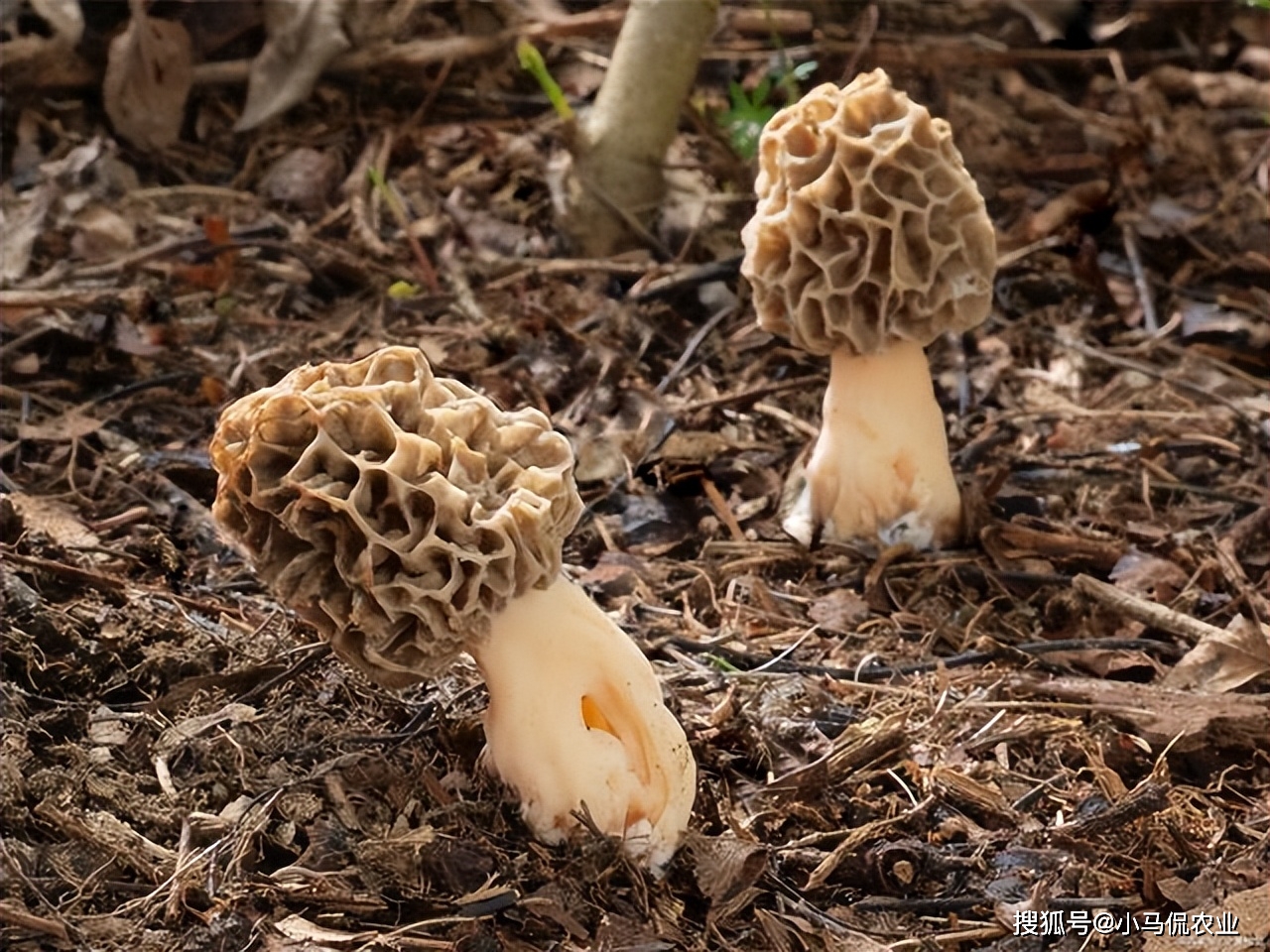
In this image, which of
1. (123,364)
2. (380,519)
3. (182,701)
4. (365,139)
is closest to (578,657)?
(380,519)

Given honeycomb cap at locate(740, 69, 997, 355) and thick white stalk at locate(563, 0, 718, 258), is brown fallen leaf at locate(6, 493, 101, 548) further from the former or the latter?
thick white stalk at locate(563, 0, 718, 258)

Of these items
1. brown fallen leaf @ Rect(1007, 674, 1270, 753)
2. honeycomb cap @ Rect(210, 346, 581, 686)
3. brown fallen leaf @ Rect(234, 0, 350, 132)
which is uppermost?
honeycomb cap @ Rect(210, 346, 581, 686)

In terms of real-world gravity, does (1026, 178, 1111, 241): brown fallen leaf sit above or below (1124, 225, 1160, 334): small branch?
above

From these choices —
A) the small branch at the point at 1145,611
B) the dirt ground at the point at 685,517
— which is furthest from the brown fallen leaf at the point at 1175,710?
the small branch at the point at 1145,611

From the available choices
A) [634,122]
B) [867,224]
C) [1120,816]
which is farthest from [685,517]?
[634,122]

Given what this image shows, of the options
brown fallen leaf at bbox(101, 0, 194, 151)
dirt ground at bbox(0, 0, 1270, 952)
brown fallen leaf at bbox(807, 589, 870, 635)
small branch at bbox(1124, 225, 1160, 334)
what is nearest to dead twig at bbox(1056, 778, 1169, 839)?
dirt ground at bbox(0, 0, 1270, 952)

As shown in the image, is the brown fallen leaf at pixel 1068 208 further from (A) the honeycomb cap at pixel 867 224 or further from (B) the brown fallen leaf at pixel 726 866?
(B) the brown fallen leaf at pixel 726 866

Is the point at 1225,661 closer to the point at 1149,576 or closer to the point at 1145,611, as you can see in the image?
the point at 1145,611

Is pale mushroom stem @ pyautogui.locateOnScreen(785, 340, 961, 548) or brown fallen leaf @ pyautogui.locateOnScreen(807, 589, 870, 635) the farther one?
pale mushroom stem @ pyautogui.locateOnScreen(785, 340, 961, 548)
